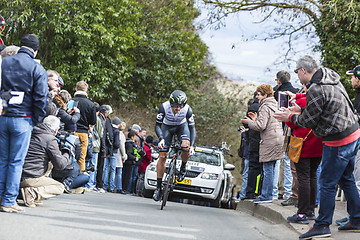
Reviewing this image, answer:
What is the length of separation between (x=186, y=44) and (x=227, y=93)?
7.77 meters

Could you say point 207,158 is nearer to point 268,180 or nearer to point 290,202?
point 268,180

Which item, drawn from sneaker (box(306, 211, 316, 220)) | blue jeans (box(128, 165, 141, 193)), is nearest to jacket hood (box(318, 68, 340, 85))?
sneaker (box(306, 211, 316, 220))

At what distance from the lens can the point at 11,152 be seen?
24.6 ft

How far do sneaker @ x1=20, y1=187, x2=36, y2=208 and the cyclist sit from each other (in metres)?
3.13

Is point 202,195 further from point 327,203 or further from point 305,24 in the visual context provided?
point 305,24

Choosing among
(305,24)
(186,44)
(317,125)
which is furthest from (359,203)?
(186,44)

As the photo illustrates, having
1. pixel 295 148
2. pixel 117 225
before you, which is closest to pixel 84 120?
pixel 117 225

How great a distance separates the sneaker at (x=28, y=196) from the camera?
831cm

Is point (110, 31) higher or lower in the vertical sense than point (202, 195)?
higher

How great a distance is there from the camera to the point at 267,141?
10.5 metres

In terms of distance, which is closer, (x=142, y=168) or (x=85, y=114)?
(x=85, y=114)

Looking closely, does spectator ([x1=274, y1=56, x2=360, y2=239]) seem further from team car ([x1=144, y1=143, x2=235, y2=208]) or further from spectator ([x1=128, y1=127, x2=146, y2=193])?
spectator ([x1=128, y1=127, x2=146, y2=193])

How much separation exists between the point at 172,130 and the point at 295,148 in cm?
382

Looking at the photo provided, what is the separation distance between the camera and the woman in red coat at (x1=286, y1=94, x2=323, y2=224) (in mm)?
7895
